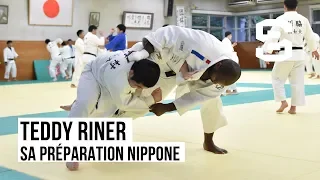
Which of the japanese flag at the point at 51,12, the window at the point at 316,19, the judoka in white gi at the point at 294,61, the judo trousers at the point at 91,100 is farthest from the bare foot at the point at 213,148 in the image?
the window at the point at 316,19

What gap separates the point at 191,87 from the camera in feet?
11.0

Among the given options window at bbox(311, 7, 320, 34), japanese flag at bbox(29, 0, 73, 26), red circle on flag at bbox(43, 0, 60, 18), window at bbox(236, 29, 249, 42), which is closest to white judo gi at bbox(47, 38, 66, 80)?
japanese flag at bbox(29, 0, 73, 26)

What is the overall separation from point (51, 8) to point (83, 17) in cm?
144

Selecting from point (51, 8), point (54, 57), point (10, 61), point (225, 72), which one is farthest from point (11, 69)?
point (225, 72)

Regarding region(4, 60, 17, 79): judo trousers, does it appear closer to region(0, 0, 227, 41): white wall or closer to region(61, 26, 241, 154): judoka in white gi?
region(0, 0, 227, 41): white wall

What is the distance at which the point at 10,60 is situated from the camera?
15242 millimetres

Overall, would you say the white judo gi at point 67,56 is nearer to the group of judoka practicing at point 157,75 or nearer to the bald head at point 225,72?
the group of judoka practicing at point 157,75

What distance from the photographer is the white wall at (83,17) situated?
15.7m

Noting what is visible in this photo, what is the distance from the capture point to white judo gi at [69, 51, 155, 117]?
3.09 m

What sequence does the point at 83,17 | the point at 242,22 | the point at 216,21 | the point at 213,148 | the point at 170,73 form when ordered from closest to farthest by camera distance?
the point at 170,73 → the point at 213,148 → the point at 83,17 → the point at 216,21 → the point at 242,22

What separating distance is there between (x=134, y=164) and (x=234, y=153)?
3.00ft

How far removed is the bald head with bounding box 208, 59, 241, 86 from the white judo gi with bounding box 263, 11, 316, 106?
3125 mm

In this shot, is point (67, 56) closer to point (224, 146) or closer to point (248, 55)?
point (248, 55)

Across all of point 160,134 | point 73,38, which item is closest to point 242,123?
point 160,134
